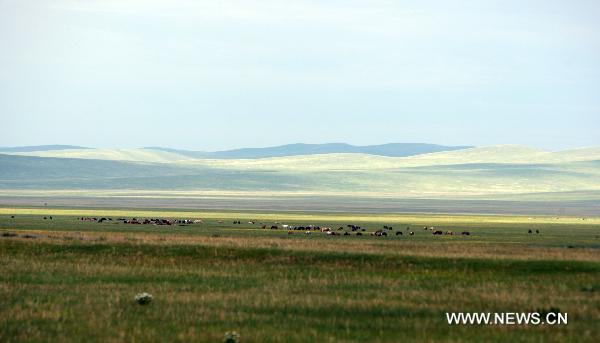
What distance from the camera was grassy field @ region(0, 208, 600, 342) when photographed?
22344mm

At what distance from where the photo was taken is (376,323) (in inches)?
924

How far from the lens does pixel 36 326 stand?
2261cm

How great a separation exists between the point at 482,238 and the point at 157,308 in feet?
114

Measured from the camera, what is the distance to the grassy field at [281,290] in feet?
73.3

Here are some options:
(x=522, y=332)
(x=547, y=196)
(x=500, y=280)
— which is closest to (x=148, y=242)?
(x=500, y=280)

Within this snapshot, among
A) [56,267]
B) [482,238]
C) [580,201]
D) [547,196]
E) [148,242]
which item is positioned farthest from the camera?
[547,196]

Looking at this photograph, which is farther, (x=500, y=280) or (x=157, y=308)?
(x=500, y=280)

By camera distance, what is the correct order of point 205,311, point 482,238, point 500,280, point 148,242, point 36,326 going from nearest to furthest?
1. point 36,326
2. point 205,311
3. point 500,280
4. point 148,242
5. point 482,238

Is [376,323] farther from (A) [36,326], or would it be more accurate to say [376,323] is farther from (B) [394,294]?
(A) [36,326]

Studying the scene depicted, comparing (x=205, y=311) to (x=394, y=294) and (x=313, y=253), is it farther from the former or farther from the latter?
(x=313, y=253)

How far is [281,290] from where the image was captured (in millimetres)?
28938

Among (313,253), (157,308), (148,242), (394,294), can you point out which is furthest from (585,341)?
(148,242)

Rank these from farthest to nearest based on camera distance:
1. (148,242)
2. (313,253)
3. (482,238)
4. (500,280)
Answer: (482,238) < (148,242) < (313,253) < (500,280)

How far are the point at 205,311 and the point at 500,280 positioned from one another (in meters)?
10.6
